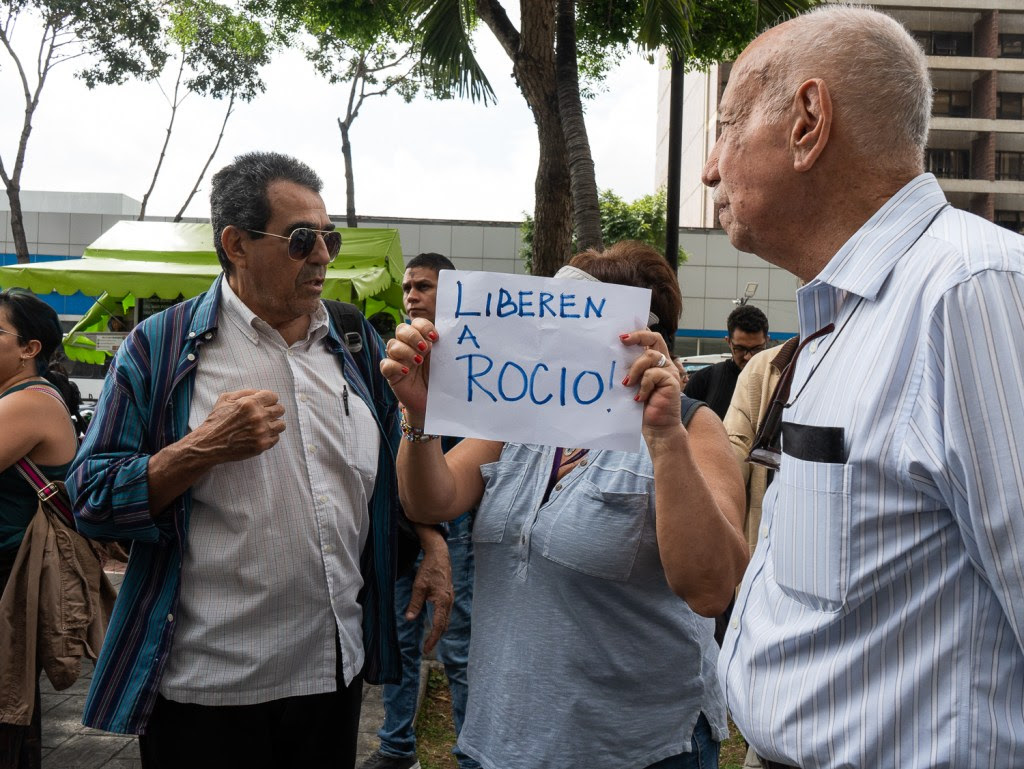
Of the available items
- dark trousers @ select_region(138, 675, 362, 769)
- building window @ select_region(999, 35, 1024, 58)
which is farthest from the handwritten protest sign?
building window @ select_region(999, 35, 1024, 58)

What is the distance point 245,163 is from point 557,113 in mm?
5071

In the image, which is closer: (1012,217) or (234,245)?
Result: (234,245)

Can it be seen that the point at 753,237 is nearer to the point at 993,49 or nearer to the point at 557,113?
the point at 557,113

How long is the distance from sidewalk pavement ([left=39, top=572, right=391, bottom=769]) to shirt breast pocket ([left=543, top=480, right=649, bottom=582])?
2.25 m

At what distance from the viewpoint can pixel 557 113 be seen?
23.5 feet

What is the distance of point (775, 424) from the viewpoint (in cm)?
142

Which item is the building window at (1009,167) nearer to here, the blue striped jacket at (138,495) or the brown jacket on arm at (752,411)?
the brown jacket on arm at (752,411)

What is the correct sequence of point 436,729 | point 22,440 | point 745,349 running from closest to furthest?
point 22,440 → point 436,729 → point 745,349

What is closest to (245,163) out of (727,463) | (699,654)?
(727,463)

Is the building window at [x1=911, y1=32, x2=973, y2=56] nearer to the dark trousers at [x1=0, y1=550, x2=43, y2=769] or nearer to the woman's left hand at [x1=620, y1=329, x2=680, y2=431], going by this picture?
the dark trousers at [x1=0, y1=550, x2=43, y2=769]

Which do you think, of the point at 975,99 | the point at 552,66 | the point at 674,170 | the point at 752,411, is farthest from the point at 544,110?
the point at 975,99

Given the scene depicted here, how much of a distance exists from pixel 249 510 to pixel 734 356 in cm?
398

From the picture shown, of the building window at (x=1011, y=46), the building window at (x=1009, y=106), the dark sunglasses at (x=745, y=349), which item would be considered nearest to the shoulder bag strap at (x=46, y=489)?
the dark sunglasses at (x=745, y=349)

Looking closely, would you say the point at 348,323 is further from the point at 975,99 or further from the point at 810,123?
the point at 975,99
